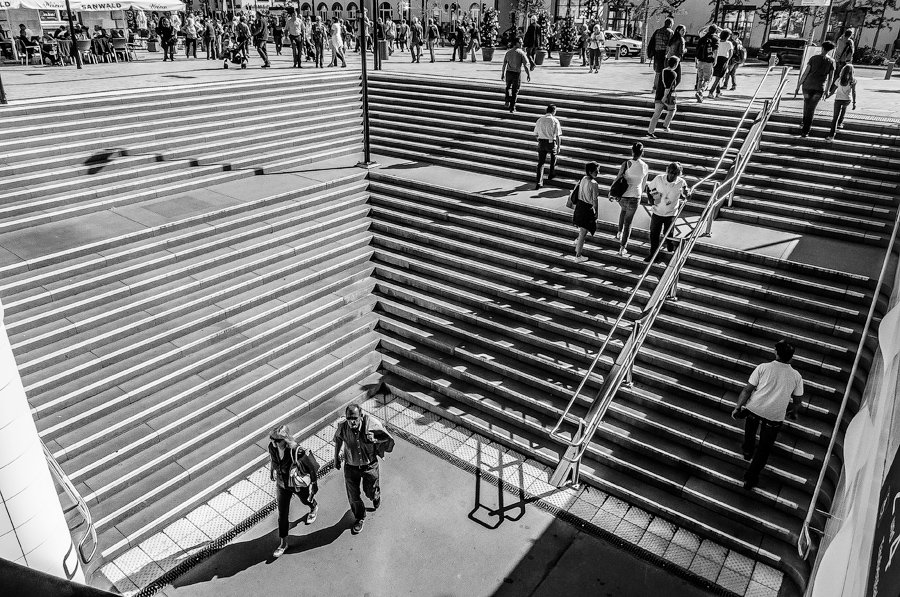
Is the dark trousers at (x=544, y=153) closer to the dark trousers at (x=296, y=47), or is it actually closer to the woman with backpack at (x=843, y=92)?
the woman with backpack at (x=843, y=92)

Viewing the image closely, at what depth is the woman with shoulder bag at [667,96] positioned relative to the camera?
12.1 meters

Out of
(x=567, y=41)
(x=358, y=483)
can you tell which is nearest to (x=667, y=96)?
(x=358, y=483)

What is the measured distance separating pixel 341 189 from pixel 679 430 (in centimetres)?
780

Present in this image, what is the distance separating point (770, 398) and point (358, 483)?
439cm

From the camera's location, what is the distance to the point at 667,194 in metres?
9.02

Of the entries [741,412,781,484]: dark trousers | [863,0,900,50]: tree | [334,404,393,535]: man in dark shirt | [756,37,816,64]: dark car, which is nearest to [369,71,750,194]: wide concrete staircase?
[741,412,781,484]: dark trousers

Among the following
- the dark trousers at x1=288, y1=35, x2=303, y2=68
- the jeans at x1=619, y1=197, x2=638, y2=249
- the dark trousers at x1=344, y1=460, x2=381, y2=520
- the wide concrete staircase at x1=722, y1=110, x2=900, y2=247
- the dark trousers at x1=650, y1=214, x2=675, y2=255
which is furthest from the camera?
the dark trousers at x1=288, y1=35, x2=303, y2=68

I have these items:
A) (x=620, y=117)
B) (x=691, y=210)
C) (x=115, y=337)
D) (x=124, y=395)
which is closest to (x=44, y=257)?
(x=115, y=337)

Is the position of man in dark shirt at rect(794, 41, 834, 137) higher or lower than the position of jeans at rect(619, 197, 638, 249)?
higher

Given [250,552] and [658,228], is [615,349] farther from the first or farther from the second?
[250,552]

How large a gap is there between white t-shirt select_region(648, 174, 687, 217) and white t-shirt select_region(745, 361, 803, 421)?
3.21 meters

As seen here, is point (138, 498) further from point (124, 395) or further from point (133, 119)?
point (133, 119)

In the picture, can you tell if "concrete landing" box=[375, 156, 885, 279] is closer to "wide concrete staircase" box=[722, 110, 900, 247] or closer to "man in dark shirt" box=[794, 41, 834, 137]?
"wide concrete staircase" box=[722, 110, 900, 247]

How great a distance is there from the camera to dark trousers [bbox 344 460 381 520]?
6867mm
